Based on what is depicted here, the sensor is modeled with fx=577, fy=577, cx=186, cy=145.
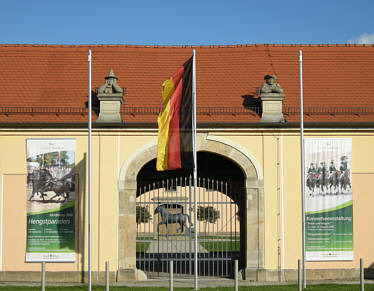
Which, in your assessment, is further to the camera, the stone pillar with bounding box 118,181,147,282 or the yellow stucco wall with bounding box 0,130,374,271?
the yellow stucco wall with bounding box 0,130,374,271

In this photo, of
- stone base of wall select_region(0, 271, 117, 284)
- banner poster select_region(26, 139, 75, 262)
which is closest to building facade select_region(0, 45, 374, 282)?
stone base of wall select_region(0, 271, 117, 284)

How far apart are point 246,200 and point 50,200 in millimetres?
6110

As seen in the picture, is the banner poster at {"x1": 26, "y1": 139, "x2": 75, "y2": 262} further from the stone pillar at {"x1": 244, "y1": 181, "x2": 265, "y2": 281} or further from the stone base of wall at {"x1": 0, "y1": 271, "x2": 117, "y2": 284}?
the stone pillar at {"x1": 244, "y1": 181, "x2": 265, "y2": 281}

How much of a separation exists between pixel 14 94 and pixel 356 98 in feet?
37.9

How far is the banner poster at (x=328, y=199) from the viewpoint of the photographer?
58.9ft

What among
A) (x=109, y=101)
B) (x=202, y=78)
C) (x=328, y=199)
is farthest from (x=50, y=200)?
(x=328, y=199)

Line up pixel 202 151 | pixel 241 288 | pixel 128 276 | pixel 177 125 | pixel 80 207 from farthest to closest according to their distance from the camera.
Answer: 1. pixel 202 151
2. pixel 80 207
3. pixel 128 276
4. pixel 241 288
5. pixel 177 125

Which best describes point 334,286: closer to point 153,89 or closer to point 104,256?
point 104,256

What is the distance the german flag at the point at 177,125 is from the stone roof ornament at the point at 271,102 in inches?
147

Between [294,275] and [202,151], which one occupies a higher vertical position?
[202,151]

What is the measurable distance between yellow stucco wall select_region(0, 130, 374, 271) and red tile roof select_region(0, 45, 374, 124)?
63 centimetres

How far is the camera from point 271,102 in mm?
18266

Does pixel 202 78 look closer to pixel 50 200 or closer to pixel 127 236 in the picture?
pixel 127 236

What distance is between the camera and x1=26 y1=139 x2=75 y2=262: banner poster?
58.3ft
